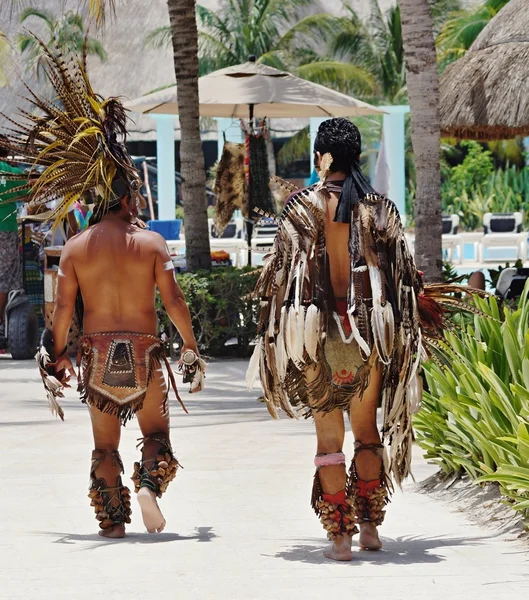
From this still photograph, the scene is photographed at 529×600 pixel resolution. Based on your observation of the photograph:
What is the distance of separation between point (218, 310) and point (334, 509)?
7.87 meters

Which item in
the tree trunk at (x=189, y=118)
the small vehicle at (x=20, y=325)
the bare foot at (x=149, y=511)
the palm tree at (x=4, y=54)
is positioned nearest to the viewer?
the bare foot at (x=149, y=511)

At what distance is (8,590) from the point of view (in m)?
4.77

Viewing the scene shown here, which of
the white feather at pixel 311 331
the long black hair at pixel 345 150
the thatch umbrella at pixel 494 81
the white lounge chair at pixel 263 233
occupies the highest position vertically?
the thatch umbrella at pixel 494 81

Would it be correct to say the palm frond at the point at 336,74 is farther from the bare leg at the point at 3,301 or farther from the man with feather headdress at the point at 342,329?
the man with feather headdress at the point at 342,329

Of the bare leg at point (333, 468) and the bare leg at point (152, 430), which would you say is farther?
the bare leg at point (152, 430)

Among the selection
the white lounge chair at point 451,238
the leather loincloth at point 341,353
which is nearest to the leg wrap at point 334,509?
the leather loincloth at point 341,353

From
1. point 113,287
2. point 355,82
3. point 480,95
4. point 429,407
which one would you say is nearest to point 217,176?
point 480,95

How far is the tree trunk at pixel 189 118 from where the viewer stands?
43.8 feet

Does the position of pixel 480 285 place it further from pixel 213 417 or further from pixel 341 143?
pixel 341 143

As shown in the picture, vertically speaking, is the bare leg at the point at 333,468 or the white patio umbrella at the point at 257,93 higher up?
the white patio umbrella at the point at 257,93

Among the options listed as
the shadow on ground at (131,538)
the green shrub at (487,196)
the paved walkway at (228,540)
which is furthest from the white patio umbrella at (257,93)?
the green shrub at (487,196)

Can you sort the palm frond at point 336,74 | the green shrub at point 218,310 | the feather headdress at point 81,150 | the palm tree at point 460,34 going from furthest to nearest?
the palm frond at point 336,74 → the palm tree at point 460,34 → the green shrub at point 218,310 → the feather headdress at point 81,150

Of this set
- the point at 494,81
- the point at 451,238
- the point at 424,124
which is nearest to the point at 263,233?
the point at 451,238

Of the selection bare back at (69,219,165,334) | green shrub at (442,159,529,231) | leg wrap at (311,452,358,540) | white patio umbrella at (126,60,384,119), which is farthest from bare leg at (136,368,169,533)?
green shrub at (442,159,529,231)
